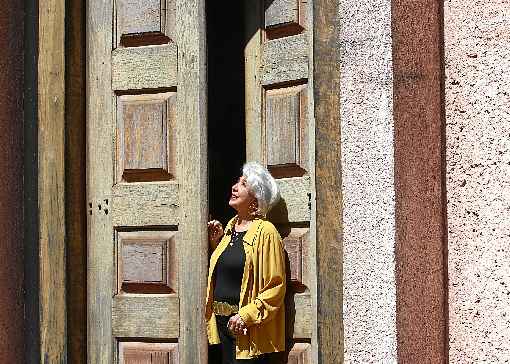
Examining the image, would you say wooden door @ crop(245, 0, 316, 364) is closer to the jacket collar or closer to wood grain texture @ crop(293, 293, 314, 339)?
wood grain texture @ crop(293, 293, 314, 339)

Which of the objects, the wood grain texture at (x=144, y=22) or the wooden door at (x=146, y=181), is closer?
the wooden door at (x=146, y=181)

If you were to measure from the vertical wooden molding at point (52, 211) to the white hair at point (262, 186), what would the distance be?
103 centimetres

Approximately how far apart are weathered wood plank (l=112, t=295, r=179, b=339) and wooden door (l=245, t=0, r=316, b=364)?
2.05 feet

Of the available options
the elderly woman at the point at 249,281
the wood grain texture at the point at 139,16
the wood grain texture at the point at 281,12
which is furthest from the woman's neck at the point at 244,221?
the wood grain texture at the point at 139,16

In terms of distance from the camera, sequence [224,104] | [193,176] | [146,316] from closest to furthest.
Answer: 1. [193,176]
2. [146,316]
3. [224,104]

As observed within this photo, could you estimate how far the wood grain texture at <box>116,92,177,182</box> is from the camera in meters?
5.50

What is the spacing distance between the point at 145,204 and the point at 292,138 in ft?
2.75

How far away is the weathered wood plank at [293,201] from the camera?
514 centimetres

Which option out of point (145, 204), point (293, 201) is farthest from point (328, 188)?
point (145, 204)

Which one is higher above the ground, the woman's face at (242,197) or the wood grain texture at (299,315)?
the woman's face at (242,197)

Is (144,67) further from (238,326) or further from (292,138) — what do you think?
(238,326)

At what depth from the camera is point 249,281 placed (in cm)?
504

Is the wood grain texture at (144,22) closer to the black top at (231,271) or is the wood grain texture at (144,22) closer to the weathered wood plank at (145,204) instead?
the weathered wood plank at (145,204)

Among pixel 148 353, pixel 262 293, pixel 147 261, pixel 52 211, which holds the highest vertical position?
pixel 52 211
